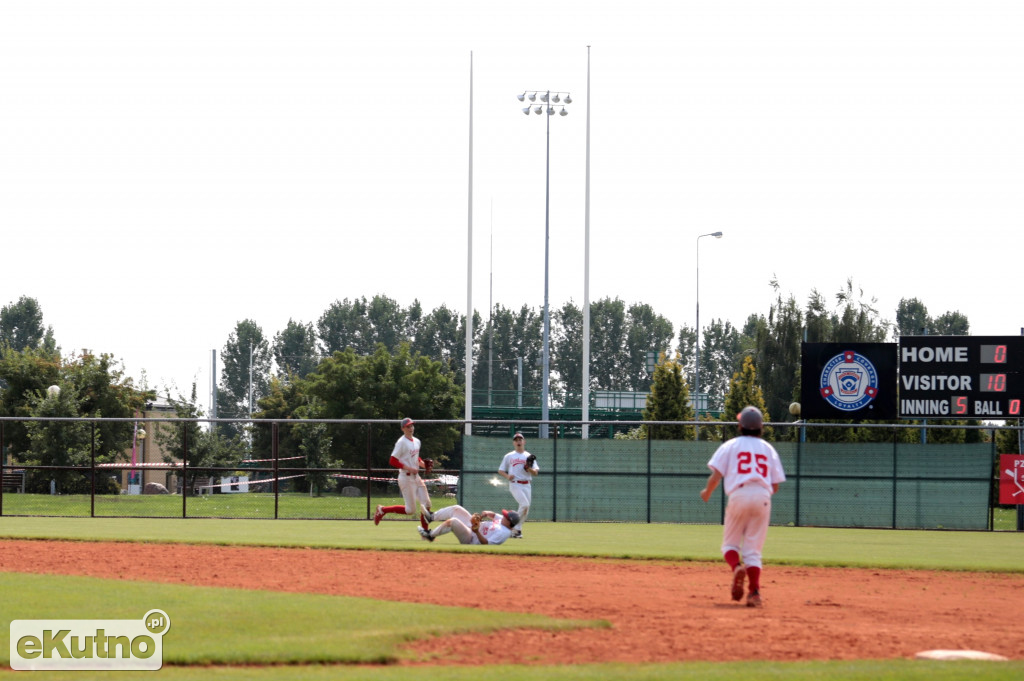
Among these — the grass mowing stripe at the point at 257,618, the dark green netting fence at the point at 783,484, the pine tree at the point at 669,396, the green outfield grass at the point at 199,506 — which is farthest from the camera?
the pine tree at the point at 669,396

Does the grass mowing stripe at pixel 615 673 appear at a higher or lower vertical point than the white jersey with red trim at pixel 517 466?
lower

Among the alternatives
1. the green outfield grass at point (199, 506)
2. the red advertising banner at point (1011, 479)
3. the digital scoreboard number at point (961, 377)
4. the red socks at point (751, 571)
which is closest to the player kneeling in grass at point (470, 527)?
the red socks at point (751, 571)

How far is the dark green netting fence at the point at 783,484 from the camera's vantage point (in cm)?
2688

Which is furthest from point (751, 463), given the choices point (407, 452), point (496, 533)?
point (407, 452)

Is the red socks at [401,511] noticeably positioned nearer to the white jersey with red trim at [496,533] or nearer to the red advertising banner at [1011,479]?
the white jersey with red trim at [496,533]

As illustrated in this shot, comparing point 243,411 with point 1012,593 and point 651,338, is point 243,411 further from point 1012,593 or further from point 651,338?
point 1012,593

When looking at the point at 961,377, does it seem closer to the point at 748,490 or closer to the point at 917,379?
the point at 917,379

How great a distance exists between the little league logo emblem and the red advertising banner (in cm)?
340

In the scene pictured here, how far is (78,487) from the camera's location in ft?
134

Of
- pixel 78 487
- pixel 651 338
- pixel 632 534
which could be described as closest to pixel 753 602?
pixel 632 534

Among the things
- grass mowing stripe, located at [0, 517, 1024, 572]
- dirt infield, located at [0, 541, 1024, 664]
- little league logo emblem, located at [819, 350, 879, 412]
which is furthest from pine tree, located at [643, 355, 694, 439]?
dirt infield, located at [0, 541, 1024, 664]

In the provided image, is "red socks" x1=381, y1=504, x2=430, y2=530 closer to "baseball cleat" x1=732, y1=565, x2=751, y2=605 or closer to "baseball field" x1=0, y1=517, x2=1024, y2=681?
"baseball field" x1=0, y1=517, x2=1024, y2=681

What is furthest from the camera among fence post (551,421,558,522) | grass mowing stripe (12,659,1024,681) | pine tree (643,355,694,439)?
pine tree (643,355,694,439)

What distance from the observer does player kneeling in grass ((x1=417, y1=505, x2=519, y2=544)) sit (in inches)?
691
